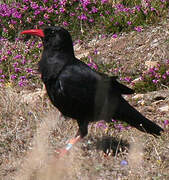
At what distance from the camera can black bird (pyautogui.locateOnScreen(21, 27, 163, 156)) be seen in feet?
16.6

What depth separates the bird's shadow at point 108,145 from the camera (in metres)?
5.15

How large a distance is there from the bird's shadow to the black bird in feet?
0.71

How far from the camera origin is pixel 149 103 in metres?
6.55

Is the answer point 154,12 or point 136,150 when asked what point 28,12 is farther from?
point 136,150

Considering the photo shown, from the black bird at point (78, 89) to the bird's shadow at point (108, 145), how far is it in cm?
22

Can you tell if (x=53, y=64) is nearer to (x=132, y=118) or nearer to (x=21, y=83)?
(x=132, y=118)

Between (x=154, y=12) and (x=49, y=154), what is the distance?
468 cm

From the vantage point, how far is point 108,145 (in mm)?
5320

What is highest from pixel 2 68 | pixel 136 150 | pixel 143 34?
pixel 136 150

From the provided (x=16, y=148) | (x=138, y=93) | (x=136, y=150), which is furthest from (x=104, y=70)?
(x=136, y=150)

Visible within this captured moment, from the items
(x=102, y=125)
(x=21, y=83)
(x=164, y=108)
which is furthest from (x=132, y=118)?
(x=21, y=83)

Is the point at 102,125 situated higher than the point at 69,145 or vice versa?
the point at 69,145

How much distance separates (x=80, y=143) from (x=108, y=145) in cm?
34

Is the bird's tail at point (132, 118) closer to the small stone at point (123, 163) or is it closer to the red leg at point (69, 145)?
the red leg at point (69, 145)
